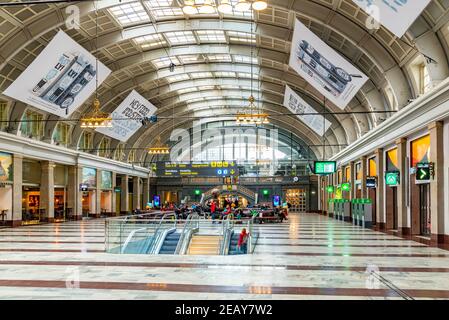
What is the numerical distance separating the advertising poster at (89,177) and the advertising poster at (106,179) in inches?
68.1

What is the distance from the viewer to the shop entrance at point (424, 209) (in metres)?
17.8

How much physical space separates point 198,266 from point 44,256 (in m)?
4.63

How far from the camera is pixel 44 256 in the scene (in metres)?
12.1

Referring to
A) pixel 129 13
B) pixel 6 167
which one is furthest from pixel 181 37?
pixel 6 167

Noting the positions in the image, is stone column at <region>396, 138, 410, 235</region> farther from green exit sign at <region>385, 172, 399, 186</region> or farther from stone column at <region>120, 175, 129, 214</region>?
stone column at <region>120, 175, 129, 214</region>

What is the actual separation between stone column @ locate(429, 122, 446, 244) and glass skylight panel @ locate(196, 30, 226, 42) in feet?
47.7

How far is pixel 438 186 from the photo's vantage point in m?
15.3

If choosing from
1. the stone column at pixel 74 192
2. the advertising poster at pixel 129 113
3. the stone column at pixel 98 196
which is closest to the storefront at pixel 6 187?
the advertising poster at pixel 129 113

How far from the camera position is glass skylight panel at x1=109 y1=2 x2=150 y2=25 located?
21953mm

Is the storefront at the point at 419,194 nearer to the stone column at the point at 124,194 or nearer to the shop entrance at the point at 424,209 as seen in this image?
the shop entrance at the point at 424,209

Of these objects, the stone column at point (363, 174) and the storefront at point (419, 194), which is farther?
the stone column at point (363, 174)

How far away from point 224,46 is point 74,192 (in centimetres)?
1504

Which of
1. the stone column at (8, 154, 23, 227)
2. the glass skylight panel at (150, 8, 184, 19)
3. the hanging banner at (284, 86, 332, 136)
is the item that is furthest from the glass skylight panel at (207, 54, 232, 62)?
the stone column at (8, 154, 23, 227)

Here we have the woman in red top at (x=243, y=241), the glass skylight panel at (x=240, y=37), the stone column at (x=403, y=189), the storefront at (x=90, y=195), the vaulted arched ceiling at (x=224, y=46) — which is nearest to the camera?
the woman in red top at (x=243, y=241)
